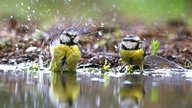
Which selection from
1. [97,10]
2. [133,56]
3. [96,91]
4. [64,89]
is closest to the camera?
[96,91]

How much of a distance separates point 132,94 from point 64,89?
82cm

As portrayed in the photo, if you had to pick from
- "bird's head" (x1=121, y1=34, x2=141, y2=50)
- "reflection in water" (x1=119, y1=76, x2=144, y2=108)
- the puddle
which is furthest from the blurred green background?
"reflection in water" (x1=119, y1=76, x2=144, y2=108)

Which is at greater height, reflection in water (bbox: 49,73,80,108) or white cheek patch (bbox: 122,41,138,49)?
white cheek patch (bbox: 122,41,138,49)

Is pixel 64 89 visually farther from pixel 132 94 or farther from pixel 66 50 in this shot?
pixel 66 50

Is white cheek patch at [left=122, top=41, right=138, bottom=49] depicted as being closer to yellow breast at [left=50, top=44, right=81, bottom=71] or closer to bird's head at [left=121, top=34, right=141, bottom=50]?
bird's head at [left=121, top=34, right=141, bottom=50]

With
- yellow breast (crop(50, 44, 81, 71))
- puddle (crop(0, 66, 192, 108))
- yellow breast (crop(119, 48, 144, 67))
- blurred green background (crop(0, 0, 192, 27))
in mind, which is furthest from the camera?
blurred green background (crop(0, 0, 192, 27))

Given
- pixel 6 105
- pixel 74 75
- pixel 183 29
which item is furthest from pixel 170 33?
pixel 6 105

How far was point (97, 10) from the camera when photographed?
14508mm

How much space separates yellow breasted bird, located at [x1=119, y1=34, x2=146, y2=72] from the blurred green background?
4.18 meters

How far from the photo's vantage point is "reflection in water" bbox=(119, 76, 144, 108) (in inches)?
187

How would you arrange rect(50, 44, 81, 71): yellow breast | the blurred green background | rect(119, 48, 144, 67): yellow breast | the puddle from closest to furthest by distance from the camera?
the puddle < rect(50, 44, 81, 71): yellow breast < rect(119, 48, 144, 67): yellow breast < the blurred green background

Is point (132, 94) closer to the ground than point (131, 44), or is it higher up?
closer to the ground

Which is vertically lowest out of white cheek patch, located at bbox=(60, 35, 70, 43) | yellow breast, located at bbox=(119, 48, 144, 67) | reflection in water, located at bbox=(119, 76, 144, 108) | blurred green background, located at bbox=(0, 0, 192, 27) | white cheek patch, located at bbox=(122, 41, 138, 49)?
reflection in water, located at bbox=(119, 76, 144, 108)

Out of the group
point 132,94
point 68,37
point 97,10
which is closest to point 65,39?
point 68,37
